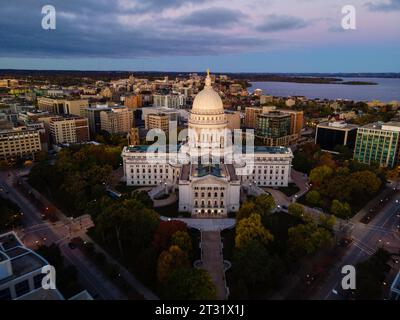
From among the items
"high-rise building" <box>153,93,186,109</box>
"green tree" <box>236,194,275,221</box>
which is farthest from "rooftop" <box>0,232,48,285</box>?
"high-rise building" <box>153,93,186,109</box>

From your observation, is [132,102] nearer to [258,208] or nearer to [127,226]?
[258,208]

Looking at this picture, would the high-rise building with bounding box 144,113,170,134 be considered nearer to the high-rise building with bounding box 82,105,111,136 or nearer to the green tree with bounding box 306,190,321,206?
the high-rise building with bounding box 82,105,111,136

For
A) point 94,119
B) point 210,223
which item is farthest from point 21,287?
point 94,119

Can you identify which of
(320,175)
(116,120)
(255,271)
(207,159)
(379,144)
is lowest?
(255,271)

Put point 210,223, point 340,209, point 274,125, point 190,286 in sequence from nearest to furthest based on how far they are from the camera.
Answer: point 190,286 < point 210,223 < point 340,209 < point 274,125

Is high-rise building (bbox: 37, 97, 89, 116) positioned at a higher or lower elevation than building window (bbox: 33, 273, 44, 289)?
higher

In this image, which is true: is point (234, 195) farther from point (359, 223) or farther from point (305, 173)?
point (305, 173)

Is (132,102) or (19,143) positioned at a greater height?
(132,102)
